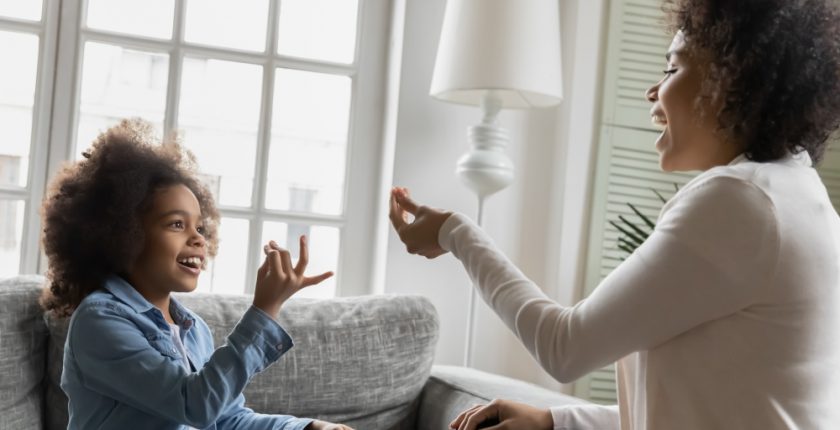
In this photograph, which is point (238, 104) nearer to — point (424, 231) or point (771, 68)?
point (424, 231)

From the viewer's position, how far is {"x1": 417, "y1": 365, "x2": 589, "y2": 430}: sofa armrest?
88.3 inches

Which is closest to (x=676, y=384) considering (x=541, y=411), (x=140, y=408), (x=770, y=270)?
(x=770, y=270)

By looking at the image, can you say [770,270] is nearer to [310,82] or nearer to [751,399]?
[751,399]

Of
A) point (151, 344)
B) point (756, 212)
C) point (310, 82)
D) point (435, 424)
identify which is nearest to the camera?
point (756, 212)

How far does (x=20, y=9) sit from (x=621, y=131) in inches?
67.0

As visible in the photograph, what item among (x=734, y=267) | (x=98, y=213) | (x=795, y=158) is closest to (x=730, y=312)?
(x=734, y=267)

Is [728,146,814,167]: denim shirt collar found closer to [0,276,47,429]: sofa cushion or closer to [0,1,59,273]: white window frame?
[0,276,47,429]: sofa cushion

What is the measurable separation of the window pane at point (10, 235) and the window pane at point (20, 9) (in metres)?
0.50

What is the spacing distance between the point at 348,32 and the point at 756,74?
1.96m

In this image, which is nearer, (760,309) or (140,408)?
(760,309)

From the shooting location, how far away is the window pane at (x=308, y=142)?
2955 millimetres

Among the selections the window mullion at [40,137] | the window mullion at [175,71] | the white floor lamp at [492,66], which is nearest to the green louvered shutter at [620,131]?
the white floor lamp at [492,66]

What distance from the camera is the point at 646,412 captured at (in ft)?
3.91

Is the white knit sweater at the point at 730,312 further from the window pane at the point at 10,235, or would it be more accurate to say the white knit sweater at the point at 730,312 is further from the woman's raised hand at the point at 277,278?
the window pane at the point at 10,235
